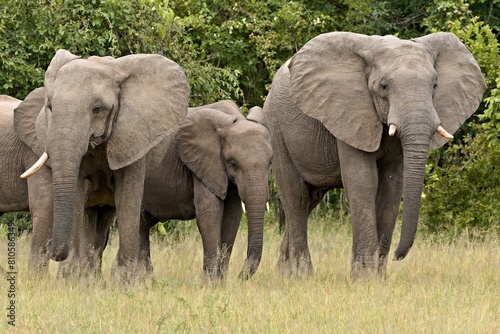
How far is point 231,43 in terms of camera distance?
55.0 ft

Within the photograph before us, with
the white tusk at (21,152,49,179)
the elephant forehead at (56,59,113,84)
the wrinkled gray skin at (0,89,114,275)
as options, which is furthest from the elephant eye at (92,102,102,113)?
the wrinkled gray skin at (0,89,114,275)

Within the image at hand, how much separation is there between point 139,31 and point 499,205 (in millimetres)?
4405

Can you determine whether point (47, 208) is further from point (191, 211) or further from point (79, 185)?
point (191, 211)

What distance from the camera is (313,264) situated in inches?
480

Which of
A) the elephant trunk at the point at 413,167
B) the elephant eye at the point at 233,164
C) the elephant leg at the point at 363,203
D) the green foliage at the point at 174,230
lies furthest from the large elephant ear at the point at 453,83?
the green foliage at the point at 174,230

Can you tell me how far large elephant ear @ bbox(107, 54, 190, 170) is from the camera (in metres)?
9.80

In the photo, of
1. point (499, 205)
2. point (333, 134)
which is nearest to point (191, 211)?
point (333, 134)

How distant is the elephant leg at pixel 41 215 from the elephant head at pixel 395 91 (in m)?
2.29

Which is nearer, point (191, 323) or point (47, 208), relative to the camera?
point (191, 323)

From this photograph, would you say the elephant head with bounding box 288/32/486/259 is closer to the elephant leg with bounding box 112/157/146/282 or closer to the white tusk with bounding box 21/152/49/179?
the elephant leg with bounding box 112/157/146/282

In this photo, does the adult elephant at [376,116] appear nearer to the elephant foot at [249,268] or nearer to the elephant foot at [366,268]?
the elephant foot at [366,268]

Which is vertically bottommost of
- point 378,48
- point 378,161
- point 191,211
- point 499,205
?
point 499,205

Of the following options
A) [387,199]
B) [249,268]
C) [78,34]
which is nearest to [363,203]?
[387,199]

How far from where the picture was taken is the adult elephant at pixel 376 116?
9961mm
